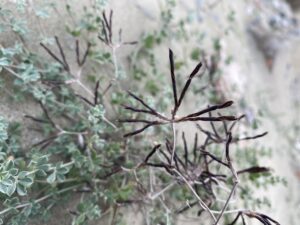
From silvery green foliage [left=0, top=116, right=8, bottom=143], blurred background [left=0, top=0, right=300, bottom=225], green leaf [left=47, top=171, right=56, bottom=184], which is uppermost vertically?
blurred background [left=0, top=0, right=300, bottom=225]

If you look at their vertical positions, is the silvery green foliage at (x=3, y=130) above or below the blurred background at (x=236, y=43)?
below

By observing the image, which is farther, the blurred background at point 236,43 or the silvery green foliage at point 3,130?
the blurred background at point 236,43

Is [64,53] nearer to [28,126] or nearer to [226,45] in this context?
[28,126]

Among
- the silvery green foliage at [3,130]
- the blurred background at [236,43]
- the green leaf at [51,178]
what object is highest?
the blurred background at [236,43]

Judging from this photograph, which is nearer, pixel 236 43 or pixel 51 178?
pixel 51 178

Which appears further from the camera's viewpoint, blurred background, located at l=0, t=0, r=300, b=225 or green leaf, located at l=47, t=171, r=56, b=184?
blurred background, located at l=0, t=0, r=300, b=225

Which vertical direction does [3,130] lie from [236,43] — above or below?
below

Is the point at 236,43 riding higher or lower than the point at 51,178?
higher

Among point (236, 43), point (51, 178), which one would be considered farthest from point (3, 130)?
point (236, 43)

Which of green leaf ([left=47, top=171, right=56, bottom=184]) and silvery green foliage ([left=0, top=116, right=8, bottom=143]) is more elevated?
silvery green foliage ([left=0, top=116, right=8, bottom=143])

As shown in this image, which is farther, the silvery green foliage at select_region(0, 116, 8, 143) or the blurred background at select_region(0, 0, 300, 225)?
the blurred background at select_region(0, 0, 300, 225)

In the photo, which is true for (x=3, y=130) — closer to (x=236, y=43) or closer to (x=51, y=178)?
(x=51, y=178)

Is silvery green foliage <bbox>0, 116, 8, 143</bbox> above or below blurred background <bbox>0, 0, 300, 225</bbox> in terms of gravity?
below

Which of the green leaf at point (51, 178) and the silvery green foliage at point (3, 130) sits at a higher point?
the silvery green foliage at point (3, 130)
